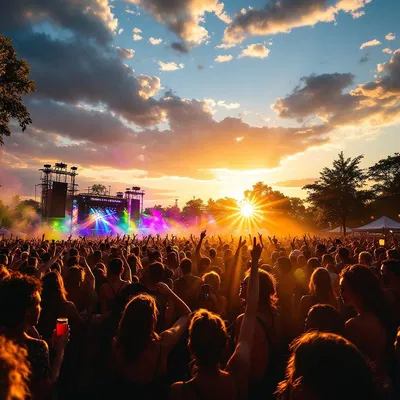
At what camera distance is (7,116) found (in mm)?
18000

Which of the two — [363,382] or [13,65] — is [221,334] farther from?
[13,65]

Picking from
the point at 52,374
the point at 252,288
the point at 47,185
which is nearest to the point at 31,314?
the point at 52,374

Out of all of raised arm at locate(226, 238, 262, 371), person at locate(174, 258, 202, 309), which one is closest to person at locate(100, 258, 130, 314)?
person at locate(174, 258, 202, 309)

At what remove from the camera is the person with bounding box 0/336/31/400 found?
1231 millimetres

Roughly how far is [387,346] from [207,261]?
481cm

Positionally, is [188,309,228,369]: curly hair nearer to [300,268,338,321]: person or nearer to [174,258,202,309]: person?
[300,268,338,321]: person

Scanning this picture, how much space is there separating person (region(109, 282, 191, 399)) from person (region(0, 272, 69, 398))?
1.81ft

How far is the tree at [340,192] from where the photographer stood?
4041cm

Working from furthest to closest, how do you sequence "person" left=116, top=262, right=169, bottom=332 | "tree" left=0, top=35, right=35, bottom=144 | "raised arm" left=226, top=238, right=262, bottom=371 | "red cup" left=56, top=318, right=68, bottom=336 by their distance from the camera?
"tree" left=0, top=35, right=35, bottom=144
"person" left=116, top=262, right=169, bottom=332
"red cup" left=56, top=318, right=68, bottom=336
"raised arm" left=226, top=238, right=262, bottom=371

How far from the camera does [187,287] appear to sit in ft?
18.3

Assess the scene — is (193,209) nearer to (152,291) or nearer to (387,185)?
(387,185)

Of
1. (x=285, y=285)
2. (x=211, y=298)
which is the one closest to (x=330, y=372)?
(x=211, y=298)

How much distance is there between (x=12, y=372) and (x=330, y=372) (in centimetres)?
143

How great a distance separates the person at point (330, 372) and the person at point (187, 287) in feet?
13.2
